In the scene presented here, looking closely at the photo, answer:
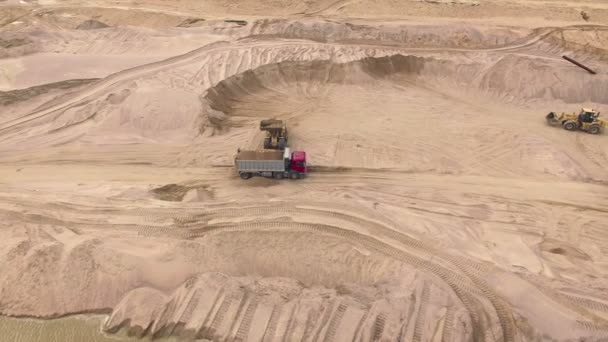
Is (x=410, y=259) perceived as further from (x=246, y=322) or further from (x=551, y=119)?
(x=551, y=119)

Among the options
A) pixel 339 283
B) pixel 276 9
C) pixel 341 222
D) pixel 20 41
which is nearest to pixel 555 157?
pixel 341 222

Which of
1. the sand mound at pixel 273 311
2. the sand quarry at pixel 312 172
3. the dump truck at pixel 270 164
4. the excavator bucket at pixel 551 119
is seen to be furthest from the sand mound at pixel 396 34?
the sand mound at pixel 273 311

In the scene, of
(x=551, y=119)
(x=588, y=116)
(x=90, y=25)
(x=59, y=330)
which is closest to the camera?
(x=59, y=330)

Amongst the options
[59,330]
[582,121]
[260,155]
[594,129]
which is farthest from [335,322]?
[594,129]

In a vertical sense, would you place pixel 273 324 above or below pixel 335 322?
below

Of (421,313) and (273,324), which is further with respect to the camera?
(421,313)

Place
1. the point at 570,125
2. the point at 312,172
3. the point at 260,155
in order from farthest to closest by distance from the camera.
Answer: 1. the point at 570,125
2. the point at 312,172
3. the point at 260,155

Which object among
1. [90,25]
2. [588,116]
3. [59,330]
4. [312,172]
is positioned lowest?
[59,330]
